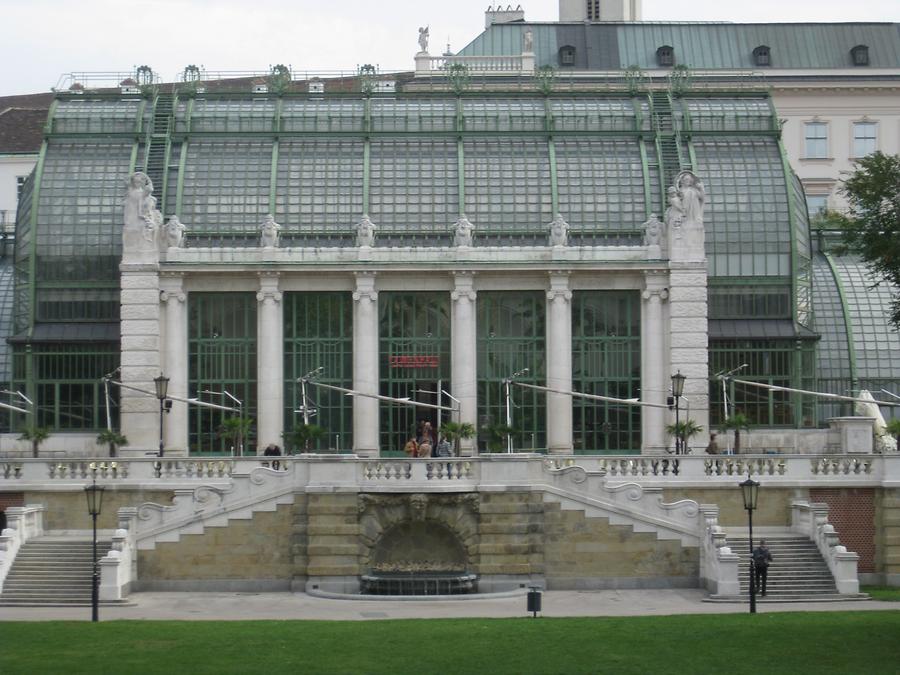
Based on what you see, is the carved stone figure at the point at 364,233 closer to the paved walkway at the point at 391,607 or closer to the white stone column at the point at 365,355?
the white stone column at the point at 365,355

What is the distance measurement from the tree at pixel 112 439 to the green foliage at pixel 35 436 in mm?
2138

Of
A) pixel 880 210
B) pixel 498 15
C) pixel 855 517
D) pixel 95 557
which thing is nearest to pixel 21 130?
pixel 498 15

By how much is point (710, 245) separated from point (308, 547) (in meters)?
27.4

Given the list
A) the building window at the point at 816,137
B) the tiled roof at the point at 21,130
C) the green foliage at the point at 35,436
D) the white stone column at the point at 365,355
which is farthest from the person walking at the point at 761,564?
the tiled roof at the point at 21,130

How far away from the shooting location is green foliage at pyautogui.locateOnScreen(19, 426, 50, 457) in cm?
7912

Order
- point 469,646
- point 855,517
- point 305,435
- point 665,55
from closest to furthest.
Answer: point 469,646
point 855,517
point 305,435
point 665,55

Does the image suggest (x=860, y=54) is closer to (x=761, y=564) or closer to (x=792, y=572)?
(x=792, y=572)

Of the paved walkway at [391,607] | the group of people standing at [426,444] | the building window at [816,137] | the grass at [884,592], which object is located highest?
the building window at [816,137]

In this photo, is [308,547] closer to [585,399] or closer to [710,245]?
[585,399]

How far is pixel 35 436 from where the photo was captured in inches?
3115

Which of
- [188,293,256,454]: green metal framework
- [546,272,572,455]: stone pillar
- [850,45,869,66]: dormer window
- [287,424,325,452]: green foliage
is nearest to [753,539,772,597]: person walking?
[546,272,572,455]: stone pillar

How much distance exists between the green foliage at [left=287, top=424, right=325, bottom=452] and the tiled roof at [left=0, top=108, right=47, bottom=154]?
177 ft

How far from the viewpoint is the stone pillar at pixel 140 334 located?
80.3 metres

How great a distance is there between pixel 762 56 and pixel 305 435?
59.4 m
